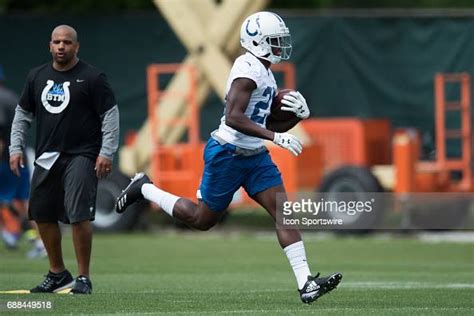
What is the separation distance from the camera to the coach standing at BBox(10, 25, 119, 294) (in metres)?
11.3

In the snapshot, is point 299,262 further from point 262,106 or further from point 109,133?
point 109,133

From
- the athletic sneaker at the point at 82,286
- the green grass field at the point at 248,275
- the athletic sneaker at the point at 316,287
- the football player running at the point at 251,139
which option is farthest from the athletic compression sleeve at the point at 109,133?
the athletic sneaker at the point at 316,287

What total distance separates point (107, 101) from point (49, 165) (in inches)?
27.9

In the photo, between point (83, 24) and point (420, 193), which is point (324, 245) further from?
point (83, 24)

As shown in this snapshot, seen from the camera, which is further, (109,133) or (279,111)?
(109,133)

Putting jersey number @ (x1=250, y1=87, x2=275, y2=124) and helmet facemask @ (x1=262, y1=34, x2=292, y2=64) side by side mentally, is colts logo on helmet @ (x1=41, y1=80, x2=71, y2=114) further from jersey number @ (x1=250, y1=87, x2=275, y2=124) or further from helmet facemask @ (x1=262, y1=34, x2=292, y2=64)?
helmet facemask @ (x1=262, y1=34, x2=292, y2=64)

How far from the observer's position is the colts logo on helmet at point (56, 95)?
37.3ft

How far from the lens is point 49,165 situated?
450 inches

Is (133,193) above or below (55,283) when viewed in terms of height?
above

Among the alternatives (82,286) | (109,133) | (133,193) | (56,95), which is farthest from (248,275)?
(56,95)

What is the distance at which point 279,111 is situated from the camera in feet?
35.9

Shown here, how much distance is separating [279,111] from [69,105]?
1.74m

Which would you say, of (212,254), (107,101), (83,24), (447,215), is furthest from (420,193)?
(107,101)

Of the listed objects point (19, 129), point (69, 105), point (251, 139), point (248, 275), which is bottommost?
point (248, 275)
